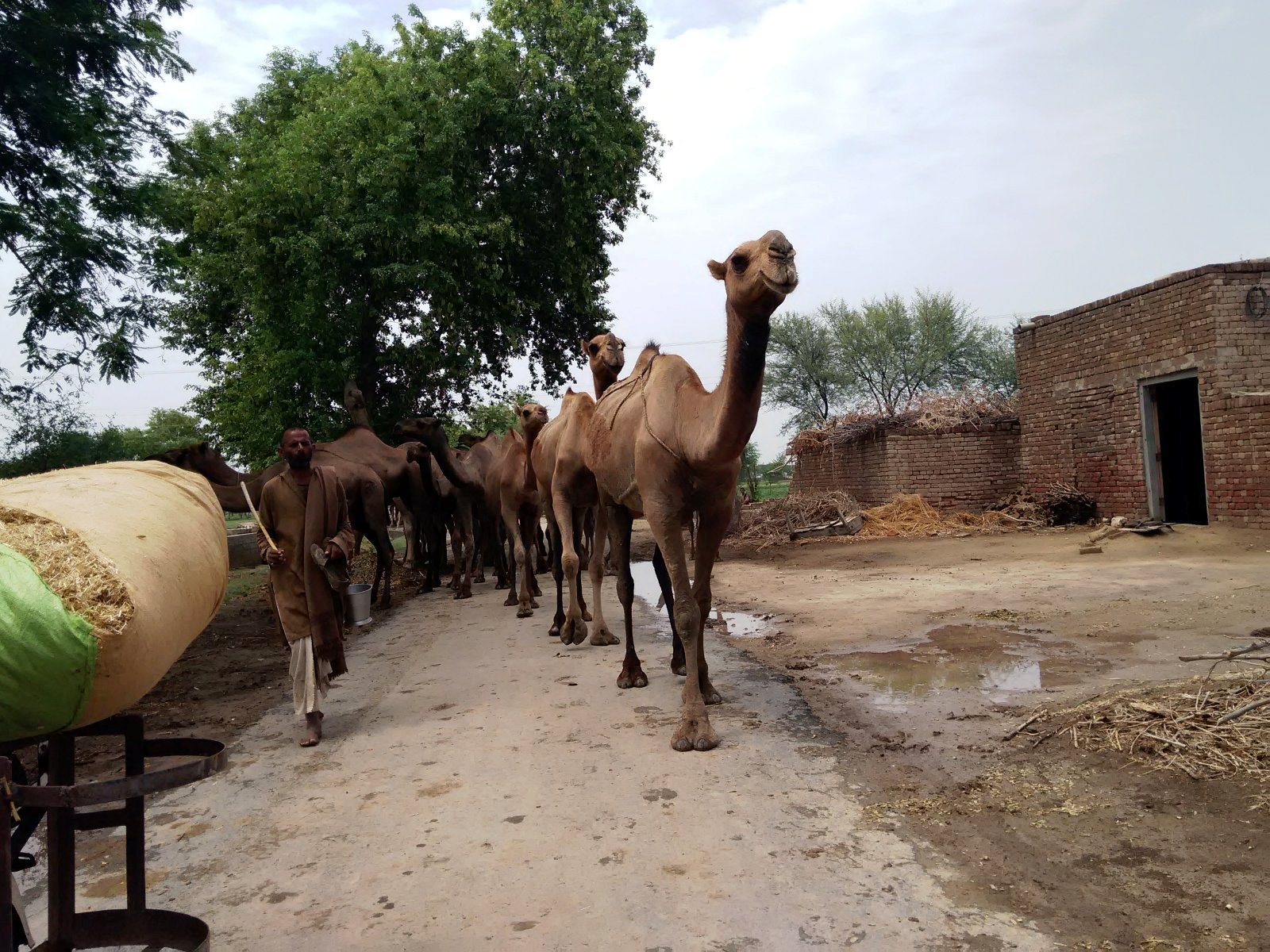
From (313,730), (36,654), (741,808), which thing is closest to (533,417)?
(313,730)

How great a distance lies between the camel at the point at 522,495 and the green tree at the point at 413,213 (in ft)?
12.5

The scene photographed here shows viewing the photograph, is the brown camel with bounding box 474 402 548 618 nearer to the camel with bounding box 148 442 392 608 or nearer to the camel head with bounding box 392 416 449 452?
the camel head with bounding box 392 416 449 452

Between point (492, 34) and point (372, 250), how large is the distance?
486 cm

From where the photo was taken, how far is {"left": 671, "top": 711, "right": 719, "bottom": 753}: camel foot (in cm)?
480

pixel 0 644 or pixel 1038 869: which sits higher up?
pixel 0 644

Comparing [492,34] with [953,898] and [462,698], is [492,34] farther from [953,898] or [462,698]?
[953,898]

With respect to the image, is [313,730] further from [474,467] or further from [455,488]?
[474,467]

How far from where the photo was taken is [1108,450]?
53.0 ft

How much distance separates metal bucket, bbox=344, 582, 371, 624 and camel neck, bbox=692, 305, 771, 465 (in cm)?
337

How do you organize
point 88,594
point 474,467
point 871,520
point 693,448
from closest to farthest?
point 88,594, point 693,448, point 474,467, point 871,520

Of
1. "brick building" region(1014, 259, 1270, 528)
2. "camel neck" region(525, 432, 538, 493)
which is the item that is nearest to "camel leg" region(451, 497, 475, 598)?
"camel neck" region(525, 432, 538, 493)

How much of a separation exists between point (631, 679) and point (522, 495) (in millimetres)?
5045

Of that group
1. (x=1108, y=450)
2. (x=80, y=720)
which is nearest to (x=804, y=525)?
(x=1108, y=450)

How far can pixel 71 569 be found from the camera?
2078 mm
